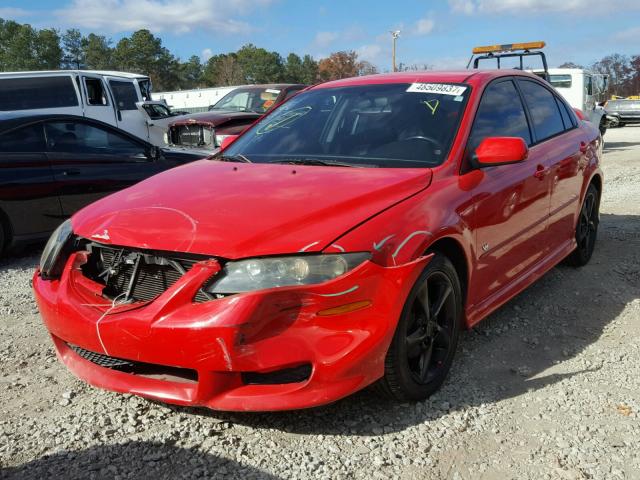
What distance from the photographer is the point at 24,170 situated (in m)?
5.73

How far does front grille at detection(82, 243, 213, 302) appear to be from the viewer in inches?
101

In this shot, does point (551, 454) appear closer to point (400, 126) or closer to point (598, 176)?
point (400, 126)

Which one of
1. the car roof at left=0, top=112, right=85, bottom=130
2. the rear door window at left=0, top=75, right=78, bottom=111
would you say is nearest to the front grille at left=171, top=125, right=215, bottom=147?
the car roof at left=0, top=112, right=85, bottom=130

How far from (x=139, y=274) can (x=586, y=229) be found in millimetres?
4017

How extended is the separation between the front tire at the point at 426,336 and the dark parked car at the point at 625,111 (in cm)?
2913

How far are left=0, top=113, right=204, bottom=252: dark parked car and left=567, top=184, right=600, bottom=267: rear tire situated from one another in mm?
4382

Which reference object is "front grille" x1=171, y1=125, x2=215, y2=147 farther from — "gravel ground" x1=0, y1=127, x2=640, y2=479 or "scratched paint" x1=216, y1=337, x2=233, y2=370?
"scratched paint" x1=216, y1=337, x2=233, y2=370

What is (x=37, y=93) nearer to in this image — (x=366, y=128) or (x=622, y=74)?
(x=366, y=128)

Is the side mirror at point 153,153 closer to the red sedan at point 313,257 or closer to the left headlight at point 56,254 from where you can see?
the red sedan at point 313,257

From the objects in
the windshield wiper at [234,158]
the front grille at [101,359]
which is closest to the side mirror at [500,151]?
the windshield wiper at [234,158]

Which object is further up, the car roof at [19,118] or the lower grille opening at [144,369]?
the car roof at [19,118]

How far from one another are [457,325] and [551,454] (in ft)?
2.67

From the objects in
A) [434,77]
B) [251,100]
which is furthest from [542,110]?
[251,100]

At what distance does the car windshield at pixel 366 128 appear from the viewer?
3387mm
